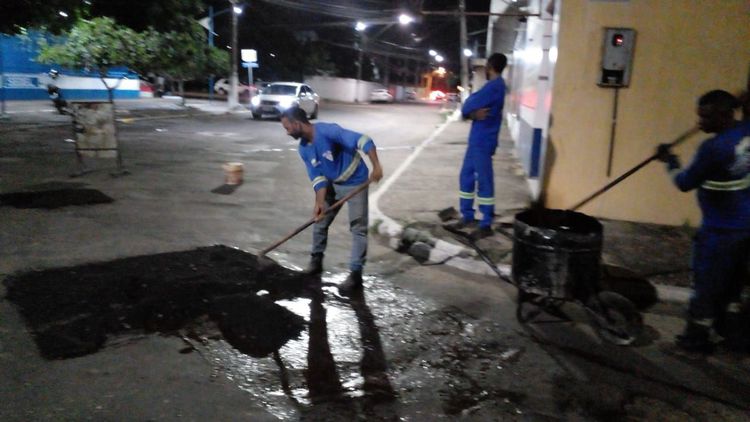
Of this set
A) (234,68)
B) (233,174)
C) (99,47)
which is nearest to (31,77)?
(99,47)

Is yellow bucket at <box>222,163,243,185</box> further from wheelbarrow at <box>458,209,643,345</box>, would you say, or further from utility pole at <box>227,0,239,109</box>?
utility pole at <box>227,0,239,109</box>

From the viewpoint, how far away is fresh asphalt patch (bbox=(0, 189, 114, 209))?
7.91 metres

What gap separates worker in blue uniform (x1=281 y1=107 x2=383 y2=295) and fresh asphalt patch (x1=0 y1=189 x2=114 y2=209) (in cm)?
416

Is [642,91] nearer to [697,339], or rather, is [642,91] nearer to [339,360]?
[697,339]

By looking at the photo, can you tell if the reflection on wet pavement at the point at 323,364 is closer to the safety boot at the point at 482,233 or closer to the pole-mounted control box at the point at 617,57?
the safety boot at the point at 482,233

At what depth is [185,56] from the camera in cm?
2762

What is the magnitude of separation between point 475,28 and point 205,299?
4399 centimetres

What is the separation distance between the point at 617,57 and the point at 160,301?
5626 mm

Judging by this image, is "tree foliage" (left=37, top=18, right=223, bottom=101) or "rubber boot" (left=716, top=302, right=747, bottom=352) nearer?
"rubber boot" (left=716, top=302, right=747, bottom=352)

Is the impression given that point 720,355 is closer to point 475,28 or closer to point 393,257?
point 393,257

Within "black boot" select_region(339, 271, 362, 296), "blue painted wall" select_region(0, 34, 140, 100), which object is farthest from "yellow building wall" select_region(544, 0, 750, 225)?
"blue painted wall" select_region(0, 34, 140, 100)

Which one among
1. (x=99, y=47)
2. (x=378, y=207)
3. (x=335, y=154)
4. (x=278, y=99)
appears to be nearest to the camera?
(x=335, y=154)

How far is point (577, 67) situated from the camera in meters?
7.44

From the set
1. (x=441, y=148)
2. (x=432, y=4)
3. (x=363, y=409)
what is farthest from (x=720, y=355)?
(x=432, y=4)
